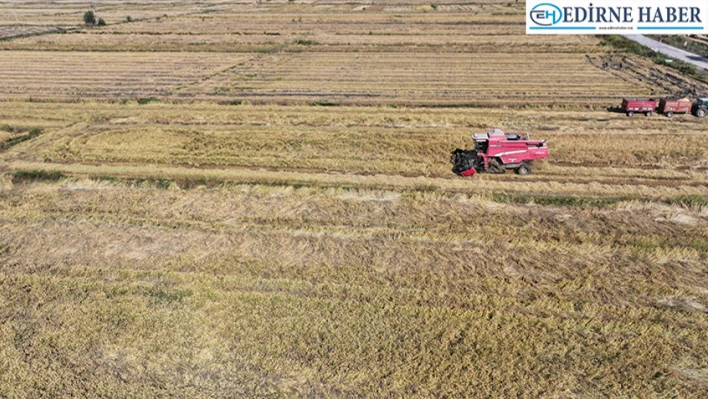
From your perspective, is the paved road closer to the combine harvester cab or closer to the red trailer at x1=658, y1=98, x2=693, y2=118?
the combine harvester cab

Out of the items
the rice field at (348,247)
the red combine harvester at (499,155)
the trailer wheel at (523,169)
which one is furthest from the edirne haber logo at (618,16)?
the trailer wheel at (523,169)

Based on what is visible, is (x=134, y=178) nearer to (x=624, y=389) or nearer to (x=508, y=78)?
(x=624, y=389)

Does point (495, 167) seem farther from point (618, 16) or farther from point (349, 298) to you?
point (618, 16)

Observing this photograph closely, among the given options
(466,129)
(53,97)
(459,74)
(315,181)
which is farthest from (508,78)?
(53,97)

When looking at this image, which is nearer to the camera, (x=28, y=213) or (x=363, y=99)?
(x=28, y=213)

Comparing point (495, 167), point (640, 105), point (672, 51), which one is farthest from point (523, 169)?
point (672, 51)

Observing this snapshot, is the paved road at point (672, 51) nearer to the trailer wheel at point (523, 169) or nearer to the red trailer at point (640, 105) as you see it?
the red trailer at point (640, 105)
